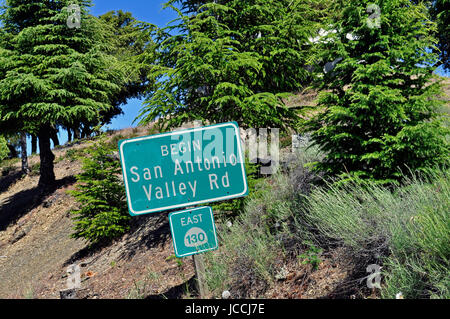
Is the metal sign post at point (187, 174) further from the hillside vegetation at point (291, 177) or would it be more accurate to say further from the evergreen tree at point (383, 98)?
the evergreen tree at point (383, 98)

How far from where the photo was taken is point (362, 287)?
124 inches

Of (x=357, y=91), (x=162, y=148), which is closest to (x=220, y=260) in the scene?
(x=162, y=148)

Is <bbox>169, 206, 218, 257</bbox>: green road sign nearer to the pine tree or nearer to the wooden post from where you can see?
the wooden post

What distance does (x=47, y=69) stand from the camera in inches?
528

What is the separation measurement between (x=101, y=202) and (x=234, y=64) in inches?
203

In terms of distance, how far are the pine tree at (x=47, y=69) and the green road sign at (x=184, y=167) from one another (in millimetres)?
11786

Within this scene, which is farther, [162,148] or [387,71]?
[387,71]

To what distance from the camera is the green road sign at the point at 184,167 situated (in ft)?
9.55

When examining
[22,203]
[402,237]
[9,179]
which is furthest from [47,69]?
[402,237]

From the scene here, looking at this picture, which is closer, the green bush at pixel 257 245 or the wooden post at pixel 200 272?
the wooden post at pixel 200 272

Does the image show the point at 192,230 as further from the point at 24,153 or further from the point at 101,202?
the point at 24,153

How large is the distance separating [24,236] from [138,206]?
12746 mm

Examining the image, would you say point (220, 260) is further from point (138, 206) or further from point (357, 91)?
point (357, 91)

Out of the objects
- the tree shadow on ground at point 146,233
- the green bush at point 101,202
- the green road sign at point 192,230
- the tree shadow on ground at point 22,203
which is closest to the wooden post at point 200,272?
the green road sign at point 192,230
